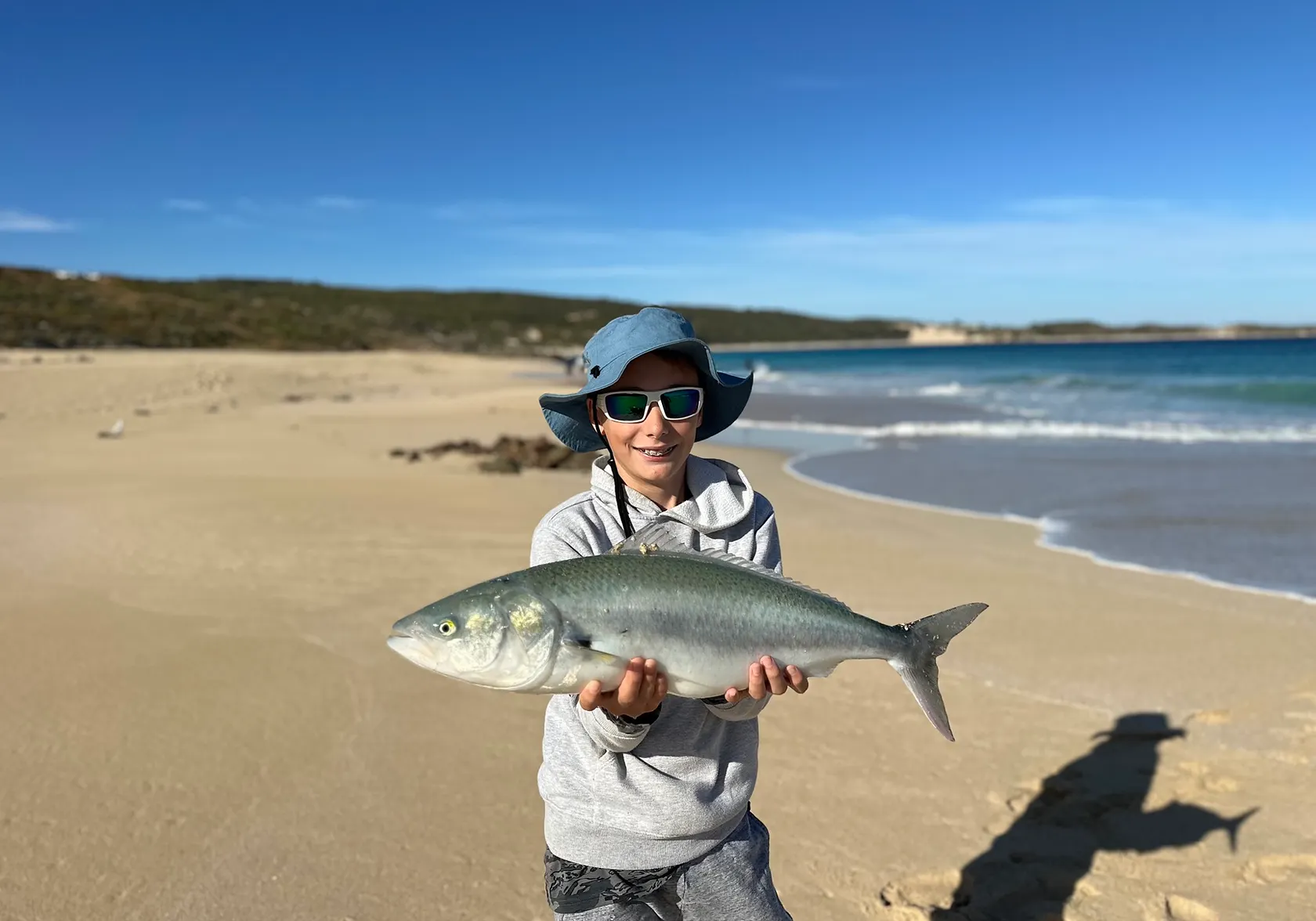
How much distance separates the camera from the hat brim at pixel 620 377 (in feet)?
8.09

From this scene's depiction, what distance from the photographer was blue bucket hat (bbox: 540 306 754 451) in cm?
245

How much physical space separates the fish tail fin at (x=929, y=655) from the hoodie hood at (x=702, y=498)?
0.55m

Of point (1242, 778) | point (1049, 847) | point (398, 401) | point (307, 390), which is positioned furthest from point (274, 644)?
point (307, 390)

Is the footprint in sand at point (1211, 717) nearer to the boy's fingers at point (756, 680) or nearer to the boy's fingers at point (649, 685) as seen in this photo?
the boy's fingers at point (756, 680)

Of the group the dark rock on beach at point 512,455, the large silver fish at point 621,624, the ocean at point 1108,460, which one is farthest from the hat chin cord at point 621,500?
the dark rock on beach at point 512,455

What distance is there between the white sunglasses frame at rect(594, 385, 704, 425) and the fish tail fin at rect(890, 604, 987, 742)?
82cm

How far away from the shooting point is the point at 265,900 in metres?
3.44

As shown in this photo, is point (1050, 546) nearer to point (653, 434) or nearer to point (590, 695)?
point (653, 434)

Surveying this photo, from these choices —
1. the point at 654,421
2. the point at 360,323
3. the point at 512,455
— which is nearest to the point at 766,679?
the point at 654,421

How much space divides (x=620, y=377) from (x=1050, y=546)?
7.61m

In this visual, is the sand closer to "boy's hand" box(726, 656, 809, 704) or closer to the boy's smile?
"boy's hand" box(726, 656, 809, 704)

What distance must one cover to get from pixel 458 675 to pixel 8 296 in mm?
55985

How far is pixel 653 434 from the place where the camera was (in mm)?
2494

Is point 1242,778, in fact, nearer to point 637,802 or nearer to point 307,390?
point 637,802
